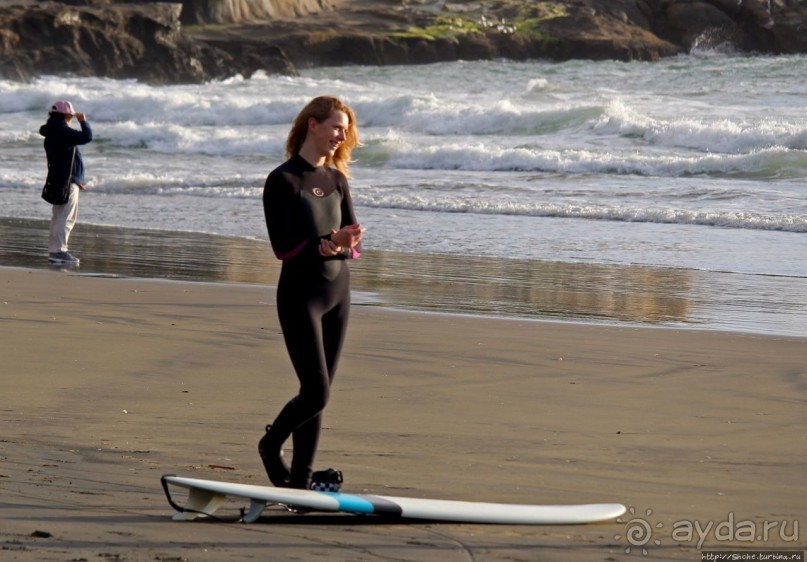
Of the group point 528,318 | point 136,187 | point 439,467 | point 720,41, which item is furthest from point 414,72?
point 439,467

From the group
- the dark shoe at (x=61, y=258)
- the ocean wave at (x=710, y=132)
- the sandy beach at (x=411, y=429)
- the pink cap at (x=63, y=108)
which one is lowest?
the dark shoe at (x=61, y=258)

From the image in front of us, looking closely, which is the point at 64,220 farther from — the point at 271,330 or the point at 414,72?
the point at 414,72

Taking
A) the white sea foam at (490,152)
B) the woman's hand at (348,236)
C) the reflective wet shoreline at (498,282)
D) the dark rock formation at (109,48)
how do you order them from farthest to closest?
the dark rock formation at (109,48) < the white sea foam at (490,152) < the reflective wet shoreline at (498,282) < the woman's hand at (348,236)

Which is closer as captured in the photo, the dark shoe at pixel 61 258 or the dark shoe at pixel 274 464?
the dark shoe at pixel 274 464

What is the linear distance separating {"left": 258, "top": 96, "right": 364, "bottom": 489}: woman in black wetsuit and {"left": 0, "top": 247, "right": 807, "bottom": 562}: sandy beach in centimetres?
26

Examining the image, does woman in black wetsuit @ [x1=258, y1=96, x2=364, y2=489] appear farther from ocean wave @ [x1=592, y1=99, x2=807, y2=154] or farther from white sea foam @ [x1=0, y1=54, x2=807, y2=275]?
ocean wave @ [x1=592, y1=99, x2=807, y2=154]

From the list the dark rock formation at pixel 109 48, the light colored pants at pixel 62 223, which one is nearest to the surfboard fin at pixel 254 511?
the light colored pants at pixel 62 223

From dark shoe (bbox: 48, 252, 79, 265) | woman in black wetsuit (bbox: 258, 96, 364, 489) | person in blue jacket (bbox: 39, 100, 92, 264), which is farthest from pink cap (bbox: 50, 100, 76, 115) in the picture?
woman in black wetsuit (bbox: 258, 96, 364, 489)

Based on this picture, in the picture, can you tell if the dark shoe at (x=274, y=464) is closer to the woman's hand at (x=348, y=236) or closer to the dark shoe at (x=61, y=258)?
the woman's hand at (x=348, y=236)

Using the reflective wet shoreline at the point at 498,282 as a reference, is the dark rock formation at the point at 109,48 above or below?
above

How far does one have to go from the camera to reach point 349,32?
168 feet

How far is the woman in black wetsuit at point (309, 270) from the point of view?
4.34 meters

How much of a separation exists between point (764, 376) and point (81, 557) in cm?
425

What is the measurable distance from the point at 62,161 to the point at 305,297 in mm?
7742
